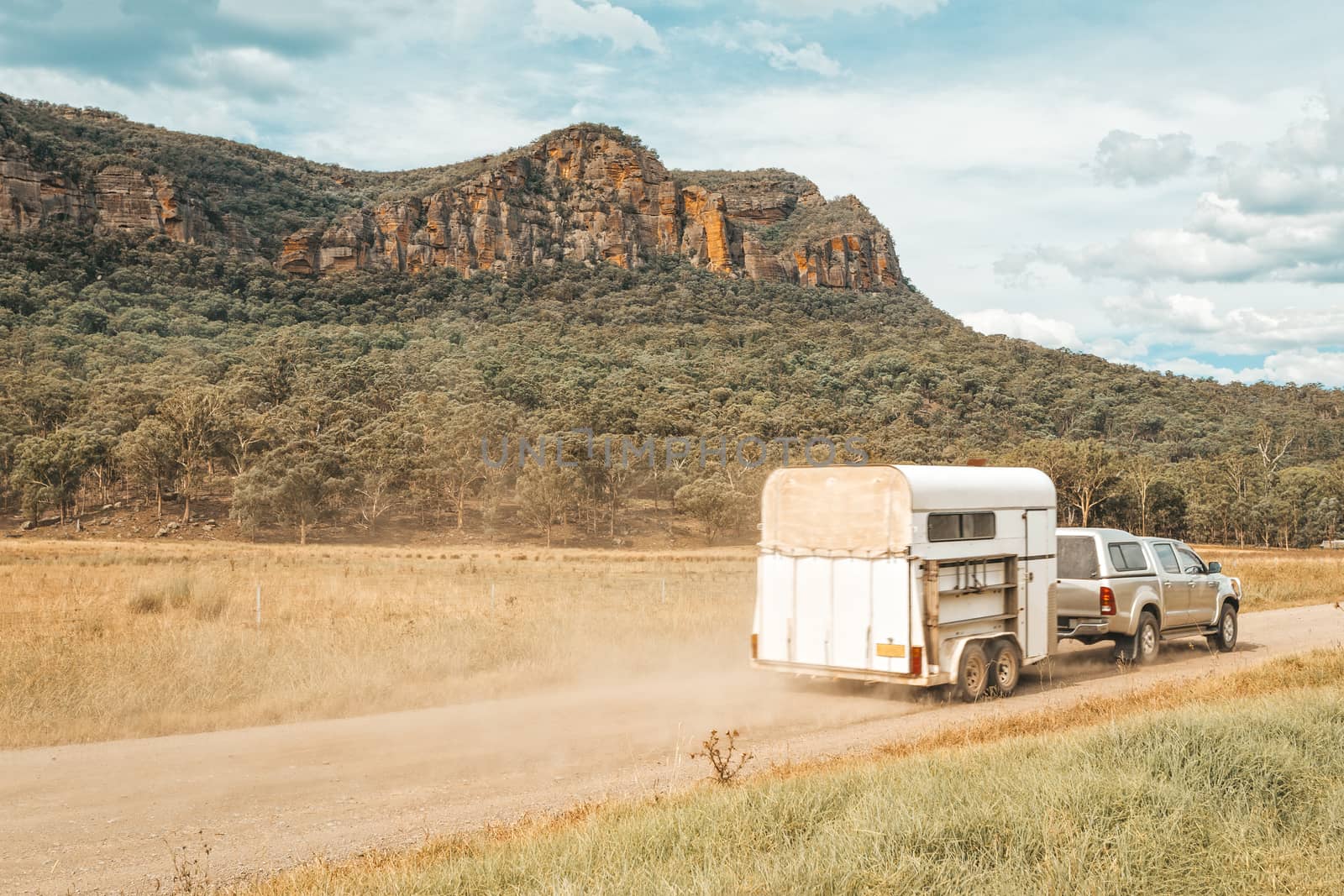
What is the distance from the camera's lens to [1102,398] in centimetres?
9875

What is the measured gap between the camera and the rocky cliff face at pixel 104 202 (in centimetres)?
12469

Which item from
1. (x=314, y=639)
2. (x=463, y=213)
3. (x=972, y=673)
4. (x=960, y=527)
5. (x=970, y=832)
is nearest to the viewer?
(x=970, y=832)

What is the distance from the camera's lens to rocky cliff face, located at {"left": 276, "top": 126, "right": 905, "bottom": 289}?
15400 centimetres

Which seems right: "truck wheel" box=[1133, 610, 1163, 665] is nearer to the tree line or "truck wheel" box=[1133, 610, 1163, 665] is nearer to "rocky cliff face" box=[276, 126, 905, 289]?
the tree line

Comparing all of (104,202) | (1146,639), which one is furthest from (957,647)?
(104,202)

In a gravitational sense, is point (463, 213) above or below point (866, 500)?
above

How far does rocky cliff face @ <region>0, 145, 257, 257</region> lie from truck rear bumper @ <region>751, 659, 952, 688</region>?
5383 inches

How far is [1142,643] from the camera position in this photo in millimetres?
15008

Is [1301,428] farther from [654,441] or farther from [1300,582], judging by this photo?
[1300,582]

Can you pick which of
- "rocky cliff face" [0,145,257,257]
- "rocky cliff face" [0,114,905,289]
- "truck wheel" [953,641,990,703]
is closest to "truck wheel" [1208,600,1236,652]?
"truck wheel" [953,641,990,703]

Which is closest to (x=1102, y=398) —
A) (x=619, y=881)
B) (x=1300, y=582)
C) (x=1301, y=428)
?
(x=1301, y=428)

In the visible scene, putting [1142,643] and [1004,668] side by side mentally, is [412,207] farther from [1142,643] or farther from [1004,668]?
[1004,668]

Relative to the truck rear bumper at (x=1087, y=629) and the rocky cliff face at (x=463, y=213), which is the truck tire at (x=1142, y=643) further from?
the rocky cliff face at (x=463, y=213)

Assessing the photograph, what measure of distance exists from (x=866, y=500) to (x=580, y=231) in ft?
534
